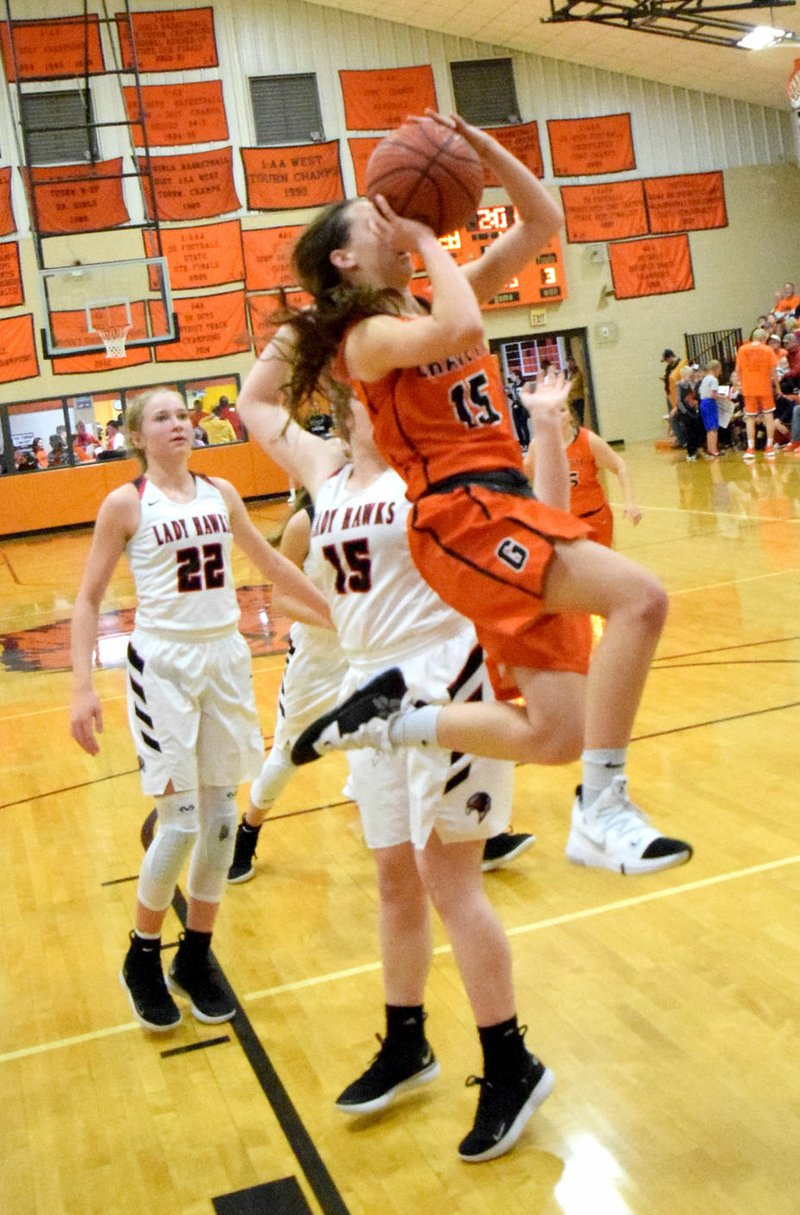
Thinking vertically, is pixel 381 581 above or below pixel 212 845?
above

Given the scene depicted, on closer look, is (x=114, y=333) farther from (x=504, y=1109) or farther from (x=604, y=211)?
(x=504, y=1109)

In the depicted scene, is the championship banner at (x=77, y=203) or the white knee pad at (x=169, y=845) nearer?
the white knee pad at (x=169, y=845)

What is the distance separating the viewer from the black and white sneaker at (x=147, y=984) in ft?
12.9

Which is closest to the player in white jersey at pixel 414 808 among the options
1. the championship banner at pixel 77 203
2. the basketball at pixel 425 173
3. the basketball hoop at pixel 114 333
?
the basketball at pixel 425 173

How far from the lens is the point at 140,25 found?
70.1 feet

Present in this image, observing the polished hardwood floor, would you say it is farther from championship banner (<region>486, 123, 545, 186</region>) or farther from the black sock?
championship banner (<region>486, 123, 545, 186</region>)

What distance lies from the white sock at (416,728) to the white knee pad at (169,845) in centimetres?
122

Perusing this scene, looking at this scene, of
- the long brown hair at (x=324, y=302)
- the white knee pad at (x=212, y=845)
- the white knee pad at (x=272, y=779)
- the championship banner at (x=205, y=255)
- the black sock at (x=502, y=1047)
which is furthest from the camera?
the championship banner at (x=205, y=255)

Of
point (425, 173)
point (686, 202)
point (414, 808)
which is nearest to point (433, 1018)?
point (414, 808)

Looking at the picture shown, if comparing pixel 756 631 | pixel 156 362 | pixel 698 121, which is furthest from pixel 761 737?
pixel 698 121

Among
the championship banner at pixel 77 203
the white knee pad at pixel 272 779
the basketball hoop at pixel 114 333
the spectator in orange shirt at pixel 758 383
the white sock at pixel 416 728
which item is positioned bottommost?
the white knee pad at pixel 272 779

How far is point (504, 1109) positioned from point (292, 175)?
21355 millimetres

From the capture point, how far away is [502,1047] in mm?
3029

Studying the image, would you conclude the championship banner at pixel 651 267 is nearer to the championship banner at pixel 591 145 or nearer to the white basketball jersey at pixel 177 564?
the championship banner at pixel 591 145
